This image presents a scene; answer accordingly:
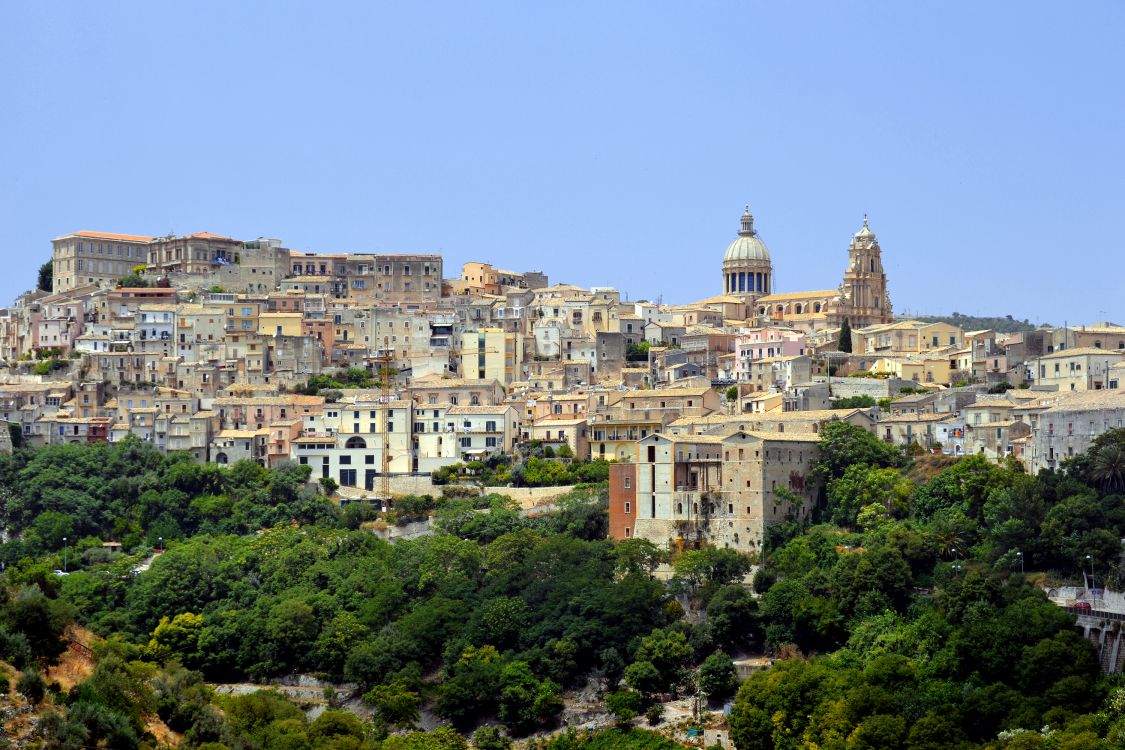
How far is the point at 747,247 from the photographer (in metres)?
101

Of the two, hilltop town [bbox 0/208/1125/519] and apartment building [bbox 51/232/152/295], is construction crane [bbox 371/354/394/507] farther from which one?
apartment building [bbox 51/232/152/295]

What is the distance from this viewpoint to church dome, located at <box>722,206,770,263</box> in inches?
3986

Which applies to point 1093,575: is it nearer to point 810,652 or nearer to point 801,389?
point 810,652

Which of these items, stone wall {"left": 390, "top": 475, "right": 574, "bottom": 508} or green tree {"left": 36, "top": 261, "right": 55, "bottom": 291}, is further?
green tree {"left": 36, "top": 261, "right": 55, "bottom": 291}

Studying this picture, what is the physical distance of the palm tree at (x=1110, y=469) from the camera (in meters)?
55.6

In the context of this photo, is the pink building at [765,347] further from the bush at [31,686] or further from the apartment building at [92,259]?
the bush at [31,686]

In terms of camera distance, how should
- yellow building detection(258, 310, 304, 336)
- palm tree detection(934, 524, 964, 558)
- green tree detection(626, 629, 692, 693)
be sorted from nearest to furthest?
green tree detection(626, 629, 692, 693)
palm tree detection(934, 524, 964, 558)
yellow building detection(258, 310, 304, 336)

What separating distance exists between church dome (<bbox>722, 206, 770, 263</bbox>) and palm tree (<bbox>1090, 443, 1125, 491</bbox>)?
151 ft

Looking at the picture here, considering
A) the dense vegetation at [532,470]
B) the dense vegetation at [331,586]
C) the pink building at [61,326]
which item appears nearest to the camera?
the dense vegetation at [331,586]

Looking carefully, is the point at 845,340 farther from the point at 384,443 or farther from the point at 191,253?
the point at 191,253

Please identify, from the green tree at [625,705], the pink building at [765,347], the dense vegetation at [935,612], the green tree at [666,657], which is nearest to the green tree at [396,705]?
the green tree at [625,705]

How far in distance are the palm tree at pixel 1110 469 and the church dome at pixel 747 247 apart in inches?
1814

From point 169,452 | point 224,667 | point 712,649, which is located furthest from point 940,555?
point 169,452

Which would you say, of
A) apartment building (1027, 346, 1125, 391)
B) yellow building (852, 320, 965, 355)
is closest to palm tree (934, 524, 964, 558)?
apartment building (1027, 346, 1125, 391)
